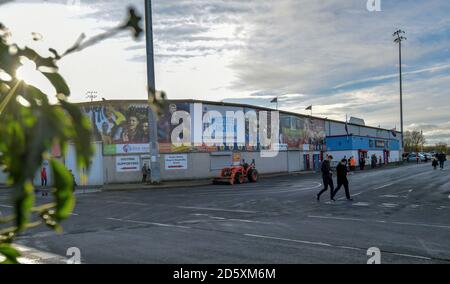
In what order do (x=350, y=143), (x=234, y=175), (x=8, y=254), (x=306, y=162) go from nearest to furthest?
(x=8, y=254) < (x=234, y=175) < (x=350, y=143) < (x=306, y=162)

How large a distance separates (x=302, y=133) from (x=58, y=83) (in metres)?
55.4

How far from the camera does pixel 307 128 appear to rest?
56969mm

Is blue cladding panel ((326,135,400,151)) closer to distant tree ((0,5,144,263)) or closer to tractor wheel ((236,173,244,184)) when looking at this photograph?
tractor wheel ((236,173,244,184))

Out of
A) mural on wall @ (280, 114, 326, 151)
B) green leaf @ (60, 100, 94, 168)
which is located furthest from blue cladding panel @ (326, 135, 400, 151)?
green leaf @ (60, 100, 94, 168)

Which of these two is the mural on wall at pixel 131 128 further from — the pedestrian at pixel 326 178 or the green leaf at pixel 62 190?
the green leaf at pixel 62 190

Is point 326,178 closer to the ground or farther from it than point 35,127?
closer to the ground

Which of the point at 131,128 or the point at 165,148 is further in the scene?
the point at 165,148

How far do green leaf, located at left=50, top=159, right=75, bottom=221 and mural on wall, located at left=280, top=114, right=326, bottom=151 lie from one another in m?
49.9

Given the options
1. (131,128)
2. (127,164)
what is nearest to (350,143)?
(131,128)

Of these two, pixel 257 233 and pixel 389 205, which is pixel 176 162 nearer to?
pixel 389 205

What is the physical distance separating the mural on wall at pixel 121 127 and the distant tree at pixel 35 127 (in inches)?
1434

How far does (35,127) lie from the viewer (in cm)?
67
